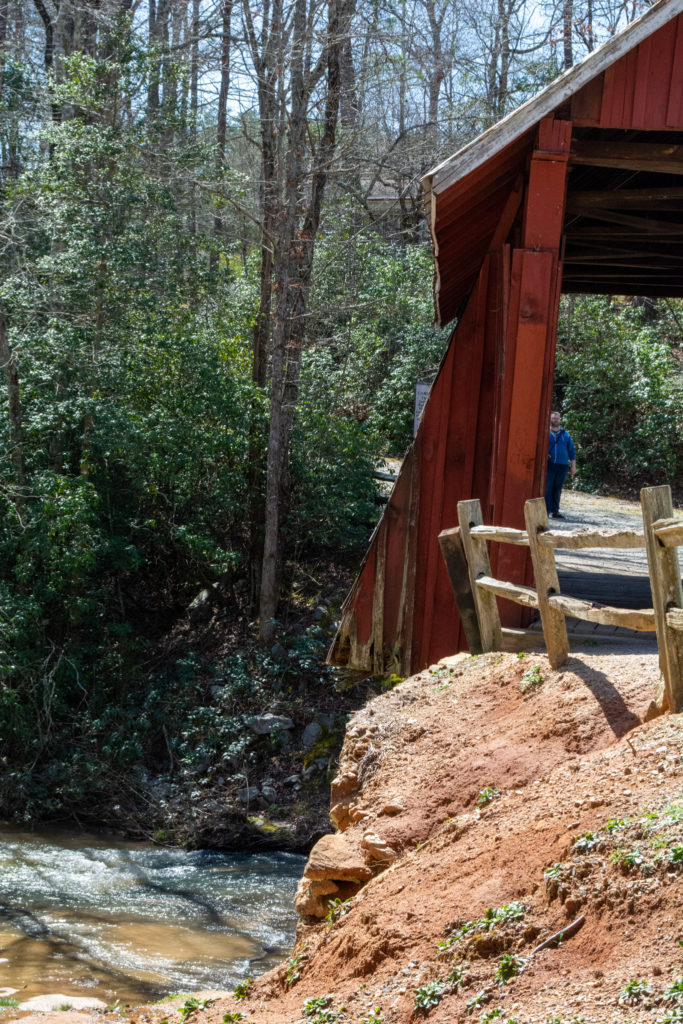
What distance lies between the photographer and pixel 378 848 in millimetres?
5551

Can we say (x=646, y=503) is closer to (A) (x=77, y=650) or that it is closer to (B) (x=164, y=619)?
(A) (x=77, y=650)

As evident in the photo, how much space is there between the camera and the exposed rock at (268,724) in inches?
579

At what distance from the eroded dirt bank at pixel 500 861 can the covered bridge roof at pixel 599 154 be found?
343 centimetres

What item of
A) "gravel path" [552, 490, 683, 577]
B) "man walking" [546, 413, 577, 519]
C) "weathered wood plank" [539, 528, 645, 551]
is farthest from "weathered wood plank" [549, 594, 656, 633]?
"man walking" [546, 413, 577, 519]

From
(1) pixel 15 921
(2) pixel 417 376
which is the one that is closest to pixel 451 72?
(2) pixel 417 376

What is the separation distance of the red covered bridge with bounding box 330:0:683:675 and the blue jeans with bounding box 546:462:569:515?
168 inches

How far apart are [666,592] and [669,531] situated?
31 cm

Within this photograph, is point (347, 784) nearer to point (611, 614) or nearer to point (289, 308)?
point (611, 614)

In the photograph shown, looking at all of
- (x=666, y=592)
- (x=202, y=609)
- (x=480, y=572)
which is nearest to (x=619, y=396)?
(x=202, y=609)

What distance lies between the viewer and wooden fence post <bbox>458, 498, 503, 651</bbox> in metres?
6.91

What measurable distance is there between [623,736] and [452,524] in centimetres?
465

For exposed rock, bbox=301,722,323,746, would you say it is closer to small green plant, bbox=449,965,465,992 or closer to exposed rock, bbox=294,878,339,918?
exposed rock, bbox=294,878,339,918

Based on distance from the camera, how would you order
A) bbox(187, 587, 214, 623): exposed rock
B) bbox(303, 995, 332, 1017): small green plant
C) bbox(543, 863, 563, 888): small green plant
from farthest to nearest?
bbox(187, 587, 214, 623): exposed rock < bbox(303, 995, 332, 1017): small green plant < bbox(543, 863, 563, 888): small green plant

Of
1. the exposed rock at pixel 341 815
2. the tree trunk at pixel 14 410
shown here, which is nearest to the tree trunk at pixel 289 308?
the tree trunk at pixel 14 410
